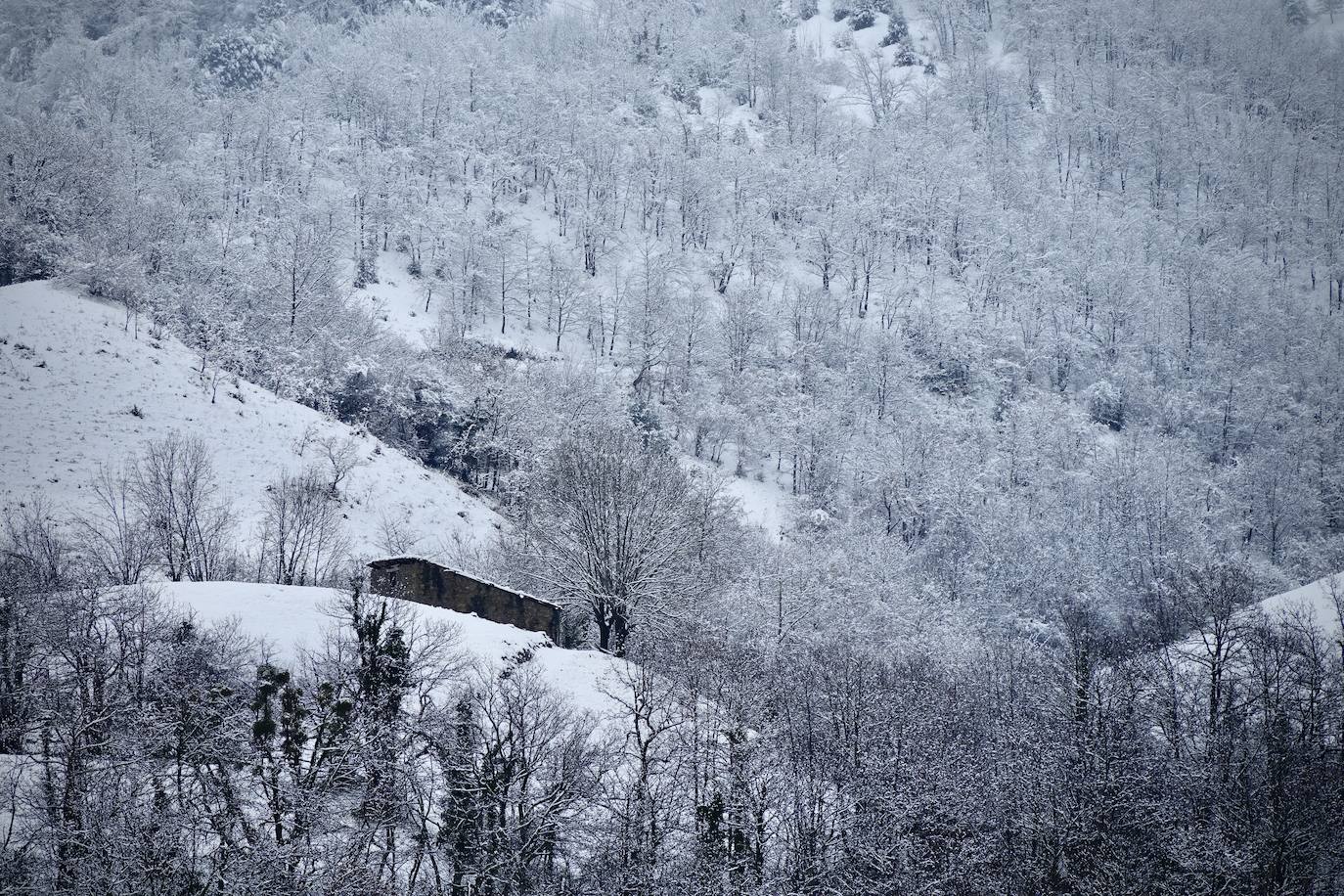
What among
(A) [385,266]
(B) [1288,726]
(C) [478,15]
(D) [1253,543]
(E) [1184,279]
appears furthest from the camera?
(C) [478,15]

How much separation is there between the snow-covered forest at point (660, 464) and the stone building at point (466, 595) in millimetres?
3211

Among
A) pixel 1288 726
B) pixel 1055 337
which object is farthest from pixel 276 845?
pixel 1055 337

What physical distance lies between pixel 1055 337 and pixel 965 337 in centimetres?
1115

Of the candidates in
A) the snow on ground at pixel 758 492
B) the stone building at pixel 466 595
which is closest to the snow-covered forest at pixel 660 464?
the snow on ground at pixel 758 492

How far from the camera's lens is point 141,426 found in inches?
2008

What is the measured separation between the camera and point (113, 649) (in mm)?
31938

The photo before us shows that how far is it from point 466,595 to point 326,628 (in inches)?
314

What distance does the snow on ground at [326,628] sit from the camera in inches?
1262

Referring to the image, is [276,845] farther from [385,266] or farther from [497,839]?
[385,266]

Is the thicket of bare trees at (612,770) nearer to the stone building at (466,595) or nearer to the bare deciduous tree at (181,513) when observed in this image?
the bare deciduous tree at (181,513)

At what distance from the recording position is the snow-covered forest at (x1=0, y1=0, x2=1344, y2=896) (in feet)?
96.6

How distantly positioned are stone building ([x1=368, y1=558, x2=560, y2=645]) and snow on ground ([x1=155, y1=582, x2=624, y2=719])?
332 cm

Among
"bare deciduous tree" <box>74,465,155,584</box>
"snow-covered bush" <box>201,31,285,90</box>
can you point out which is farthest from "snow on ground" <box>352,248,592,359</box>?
"snow-covered bush" <box>201,31,285,90</box>

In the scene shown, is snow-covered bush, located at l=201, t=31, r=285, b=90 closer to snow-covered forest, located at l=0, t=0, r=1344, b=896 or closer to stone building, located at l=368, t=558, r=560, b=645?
snow-covered forest, located at l=0, t=0, r=1344, b=896
